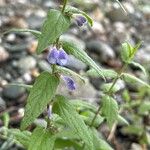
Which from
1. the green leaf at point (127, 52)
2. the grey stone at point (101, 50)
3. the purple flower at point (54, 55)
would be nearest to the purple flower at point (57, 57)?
the purple flower at point (54, 55)

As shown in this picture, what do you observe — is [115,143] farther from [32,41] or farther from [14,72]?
[32,41]

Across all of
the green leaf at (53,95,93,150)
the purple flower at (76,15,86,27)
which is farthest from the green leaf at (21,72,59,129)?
the purple flower at (76,15,86,27)

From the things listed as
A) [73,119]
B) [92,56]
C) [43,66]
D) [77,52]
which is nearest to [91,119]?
[73,119]

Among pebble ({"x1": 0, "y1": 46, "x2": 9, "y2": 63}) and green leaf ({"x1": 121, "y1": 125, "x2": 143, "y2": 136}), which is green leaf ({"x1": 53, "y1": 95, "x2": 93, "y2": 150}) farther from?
pebble ({"x1": 0, "y1": 46, "x2": 9, "y2": 63})

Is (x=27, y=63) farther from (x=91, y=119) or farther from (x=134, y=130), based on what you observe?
(x=91, y=119)

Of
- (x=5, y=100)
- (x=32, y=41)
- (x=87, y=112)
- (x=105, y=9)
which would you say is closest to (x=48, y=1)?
(x=105, y=9)
